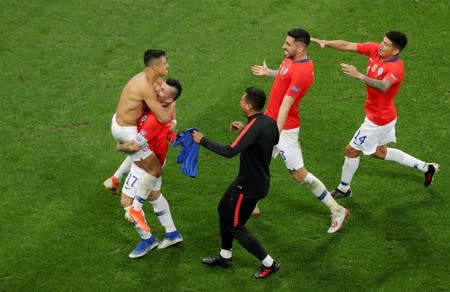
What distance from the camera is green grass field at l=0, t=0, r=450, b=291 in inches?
438

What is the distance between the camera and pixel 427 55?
1620 cm

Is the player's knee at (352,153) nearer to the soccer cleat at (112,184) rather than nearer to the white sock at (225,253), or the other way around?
the white sock at (225,253)

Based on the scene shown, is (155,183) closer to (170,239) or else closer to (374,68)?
(170,239)

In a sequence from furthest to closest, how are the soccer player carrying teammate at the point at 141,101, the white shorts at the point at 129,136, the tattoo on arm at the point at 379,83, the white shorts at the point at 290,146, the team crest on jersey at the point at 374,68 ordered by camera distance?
the team crest on jersey at the point at 374,68 < the white shorts at the point at 290,146 < the tattoo on arm at the point at 379,83 < the white shorts at the point at 129,136 < the soccer player carrying teammate at the point at 141,101

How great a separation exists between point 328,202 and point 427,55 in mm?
5601

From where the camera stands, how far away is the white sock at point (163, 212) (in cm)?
1131

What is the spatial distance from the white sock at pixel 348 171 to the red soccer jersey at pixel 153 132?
2.98 m

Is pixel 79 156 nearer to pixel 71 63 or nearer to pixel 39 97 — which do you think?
pixel 39 97

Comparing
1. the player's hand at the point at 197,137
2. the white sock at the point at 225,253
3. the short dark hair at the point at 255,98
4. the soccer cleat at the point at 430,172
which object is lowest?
the white sock at the point at 225,253

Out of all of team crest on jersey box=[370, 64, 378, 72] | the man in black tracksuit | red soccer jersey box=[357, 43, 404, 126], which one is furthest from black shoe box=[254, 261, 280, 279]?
team crest on jersey box=[370, 64, 378, 72]

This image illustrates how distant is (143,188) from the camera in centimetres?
1096

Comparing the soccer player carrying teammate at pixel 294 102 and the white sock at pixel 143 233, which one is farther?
the soccer player carrying teammate at pixel 294 102

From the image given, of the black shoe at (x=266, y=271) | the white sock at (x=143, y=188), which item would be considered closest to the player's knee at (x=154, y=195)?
the white sock at (x=143, y=188)

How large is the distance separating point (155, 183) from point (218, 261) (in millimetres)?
1338
